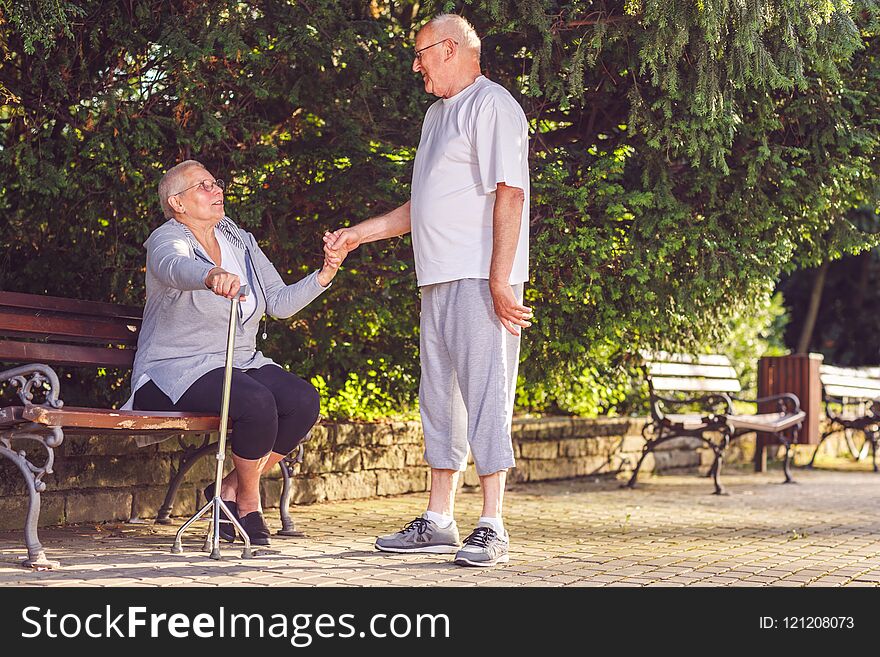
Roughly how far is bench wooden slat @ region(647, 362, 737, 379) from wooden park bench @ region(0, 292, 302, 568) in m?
4.09

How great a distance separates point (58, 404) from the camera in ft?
14.1

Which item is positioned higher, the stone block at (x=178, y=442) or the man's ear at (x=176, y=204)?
the man's ear at (x=176, y=204)

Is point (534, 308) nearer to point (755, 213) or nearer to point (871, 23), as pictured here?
point (755, 213)

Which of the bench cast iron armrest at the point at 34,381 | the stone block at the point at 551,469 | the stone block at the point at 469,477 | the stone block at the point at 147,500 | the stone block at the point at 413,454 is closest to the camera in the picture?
the bench cast iron armrest at the point at 34,381

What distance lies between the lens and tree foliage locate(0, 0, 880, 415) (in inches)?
218

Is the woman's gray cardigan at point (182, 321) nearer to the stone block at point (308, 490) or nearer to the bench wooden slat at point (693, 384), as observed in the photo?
the stone block at point (308, 490)

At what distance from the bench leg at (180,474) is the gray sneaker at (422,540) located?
979 millimetres

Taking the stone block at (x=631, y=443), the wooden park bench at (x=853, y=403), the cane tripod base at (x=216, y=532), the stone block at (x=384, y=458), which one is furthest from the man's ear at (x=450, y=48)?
the wooden park bench at (x=853, y=403)

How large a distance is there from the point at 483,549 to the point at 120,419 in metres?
1.42

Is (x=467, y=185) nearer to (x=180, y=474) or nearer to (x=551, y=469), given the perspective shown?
(x=180, y=474)

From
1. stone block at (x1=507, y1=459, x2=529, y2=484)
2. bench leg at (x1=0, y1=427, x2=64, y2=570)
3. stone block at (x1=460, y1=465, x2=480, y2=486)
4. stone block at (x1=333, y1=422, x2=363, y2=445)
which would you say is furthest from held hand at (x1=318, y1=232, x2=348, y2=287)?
stone block at (x1=507, y1=459, x2=529, y2=484)

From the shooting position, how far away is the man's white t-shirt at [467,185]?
474cm

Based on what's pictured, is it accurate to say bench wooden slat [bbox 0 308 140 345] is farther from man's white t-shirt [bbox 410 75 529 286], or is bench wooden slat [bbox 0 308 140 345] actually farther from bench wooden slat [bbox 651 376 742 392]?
bench wooden slat [bbox 651 376 742 392]

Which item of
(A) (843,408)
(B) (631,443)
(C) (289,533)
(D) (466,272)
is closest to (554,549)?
(C) (289,533)
